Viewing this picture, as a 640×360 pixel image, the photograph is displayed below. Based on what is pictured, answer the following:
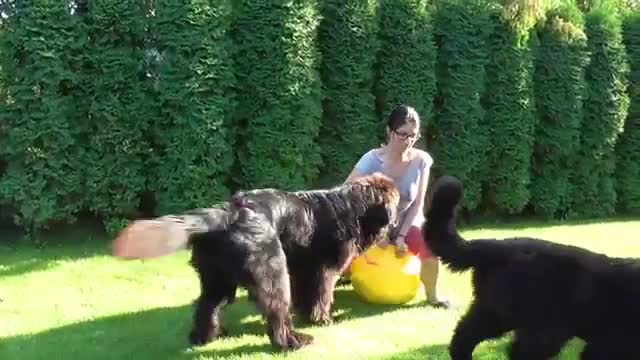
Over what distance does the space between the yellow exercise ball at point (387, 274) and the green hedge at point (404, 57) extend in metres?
3.69

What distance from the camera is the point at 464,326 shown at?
14.7ft

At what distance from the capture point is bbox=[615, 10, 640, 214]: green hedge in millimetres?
11062

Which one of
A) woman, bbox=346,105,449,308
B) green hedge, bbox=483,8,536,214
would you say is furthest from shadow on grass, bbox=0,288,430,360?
green hedge, bbox=483,8,536,214

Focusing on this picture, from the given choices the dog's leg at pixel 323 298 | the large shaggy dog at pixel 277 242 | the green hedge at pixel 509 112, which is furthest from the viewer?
the green hedge at pixel 509 112

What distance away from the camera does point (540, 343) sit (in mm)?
4074

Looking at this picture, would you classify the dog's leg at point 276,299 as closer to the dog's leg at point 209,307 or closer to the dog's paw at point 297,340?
the dog's paw at point 297,340

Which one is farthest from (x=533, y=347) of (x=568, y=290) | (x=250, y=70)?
(x=250, y=70)

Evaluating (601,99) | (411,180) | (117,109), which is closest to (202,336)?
(411,180)

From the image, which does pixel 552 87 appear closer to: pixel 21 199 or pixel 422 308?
pixel 422 308

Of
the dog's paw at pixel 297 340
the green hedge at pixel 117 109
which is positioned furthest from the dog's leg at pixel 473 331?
the green hedge at pixel 117 109

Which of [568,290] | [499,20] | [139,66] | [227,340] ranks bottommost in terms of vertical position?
[227,340]

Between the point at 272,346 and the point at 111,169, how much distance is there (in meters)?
3.76

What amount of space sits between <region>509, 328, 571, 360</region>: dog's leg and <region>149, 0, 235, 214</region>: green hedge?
4.75m

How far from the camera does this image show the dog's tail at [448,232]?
4.43m
